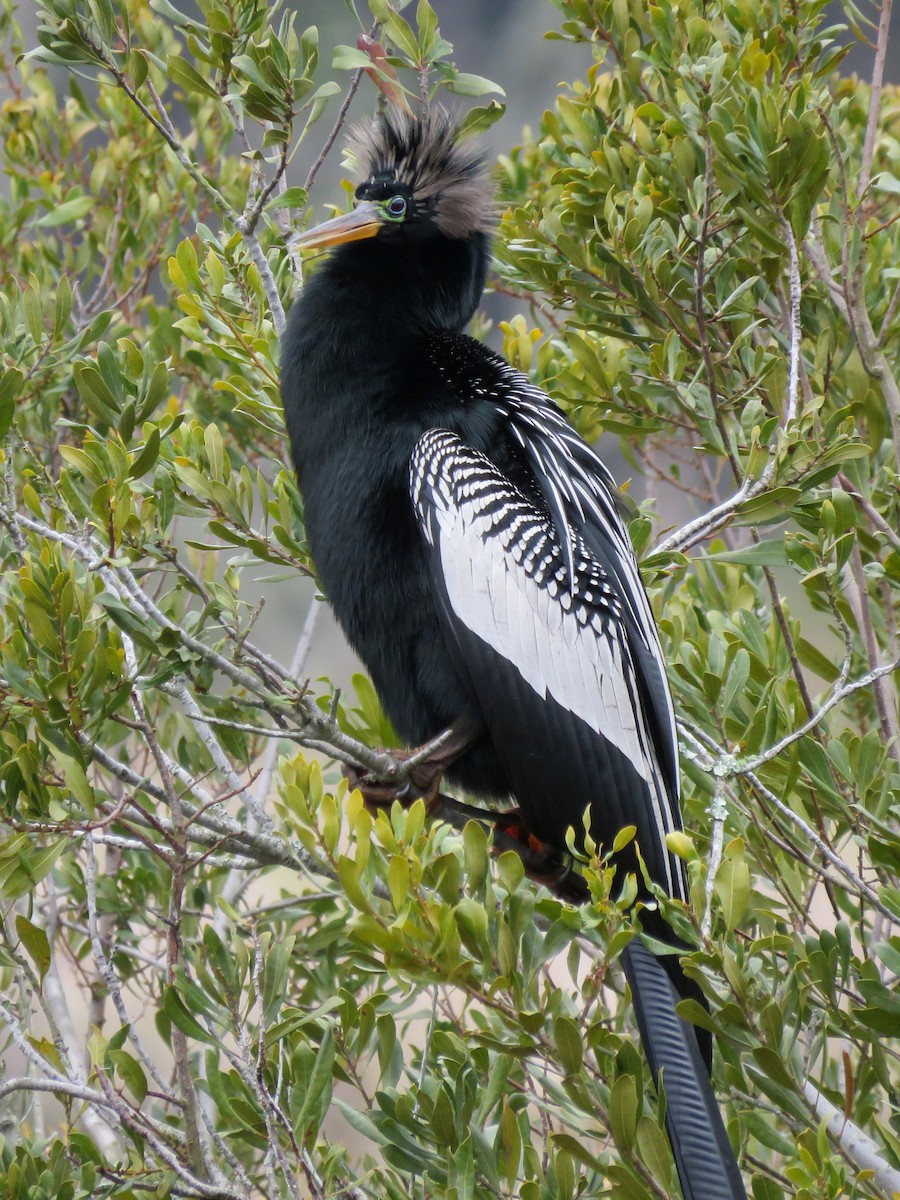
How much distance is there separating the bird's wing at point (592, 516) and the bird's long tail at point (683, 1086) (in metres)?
0.34

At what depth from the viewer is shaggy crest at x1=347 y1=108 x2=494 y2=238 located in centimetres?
280

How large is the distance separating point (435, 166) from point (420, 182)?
65 millimetres

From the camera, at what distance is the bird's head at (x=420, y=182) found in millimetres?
2760

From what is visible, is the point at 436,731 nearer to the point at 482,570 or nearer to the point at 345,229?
the point at 482,570

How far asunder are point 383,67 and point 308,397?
650mm

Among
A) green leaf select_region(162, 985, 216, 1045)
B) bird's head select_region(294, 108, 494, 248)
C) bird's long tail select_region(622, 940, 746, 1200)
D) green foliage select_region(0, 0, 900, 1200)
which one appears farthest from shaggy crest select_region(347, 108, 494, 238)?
green leaf select_region(162, 985, 216, 1045)

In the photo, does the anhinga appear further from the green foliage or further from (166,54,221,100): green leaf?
(166,54,221,100): green leaf

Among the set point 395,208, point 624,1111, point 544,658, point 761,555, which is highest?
point 395,208

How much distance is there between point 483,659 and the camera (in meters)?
2.17

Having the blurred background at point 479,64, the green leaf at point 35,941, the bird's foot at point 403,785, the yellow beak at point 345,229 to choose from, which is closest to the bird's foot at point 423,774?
the bird's foot at point 403,785

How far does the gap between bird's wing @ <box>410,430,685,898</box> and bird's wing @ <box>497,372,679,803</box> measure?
0.06ft

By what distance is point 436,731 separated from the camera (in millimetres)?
2375

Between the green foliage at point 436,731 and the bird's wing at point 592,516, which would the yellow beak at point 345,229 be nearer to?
the green foliage at point 436,731

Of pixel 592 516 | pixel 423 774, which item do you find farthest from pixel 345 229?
pixel 423 774
